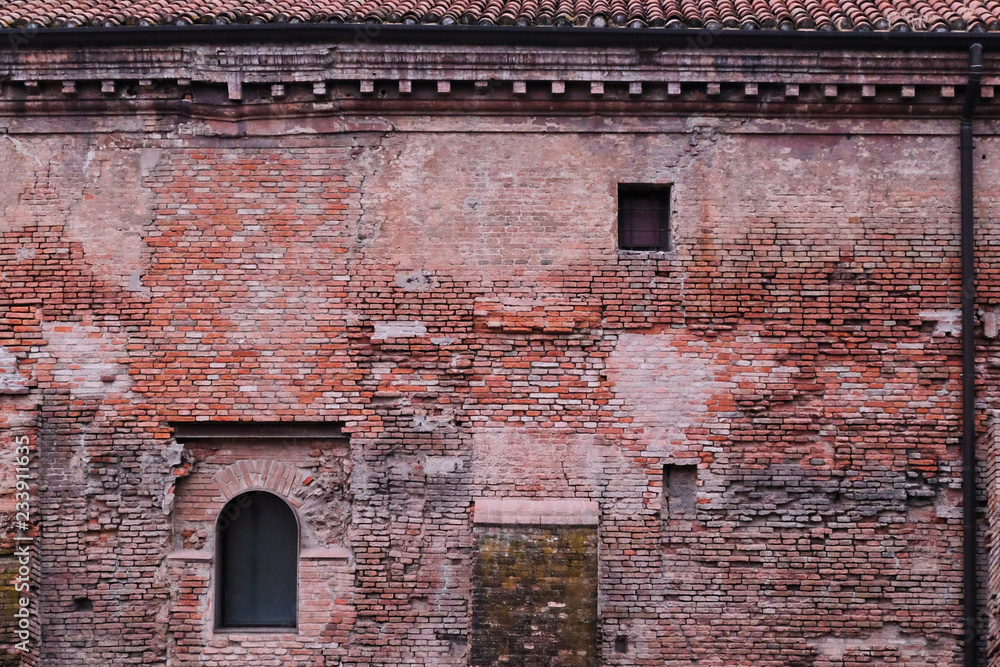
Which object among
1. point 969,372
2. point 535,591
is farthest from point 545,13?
point 535,591

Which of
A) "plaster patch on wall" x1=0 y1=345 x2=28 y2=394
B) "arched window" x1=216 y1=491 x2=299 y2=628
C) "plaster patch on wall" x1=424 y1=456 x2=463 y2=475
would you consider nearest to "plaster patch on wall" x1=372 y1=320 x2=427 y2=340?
"plaster patch on wall" x1=424 y1=456 x2=463 y2=475

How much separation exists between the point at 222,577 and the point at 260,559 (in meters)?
0.38

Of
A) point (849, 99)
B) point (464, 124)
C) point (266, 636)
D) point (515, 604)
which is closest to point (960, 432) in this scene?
point (849, 99)

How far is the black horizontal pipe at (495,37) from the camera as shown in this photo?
764 centimetres

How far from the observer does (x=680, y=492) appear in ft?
25.9

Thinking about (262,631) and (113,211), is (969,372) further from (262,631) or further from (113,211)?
(113,211)

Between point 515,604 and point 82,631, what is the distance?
387 cm

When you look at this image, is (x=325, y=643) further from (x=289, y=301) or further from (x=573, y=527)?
(x=289, y=301)

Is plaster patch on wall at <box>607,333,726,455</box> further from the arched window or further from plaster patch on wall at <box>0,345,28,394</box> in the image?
plaster patch on wall at <box>0,345,28,394</box>

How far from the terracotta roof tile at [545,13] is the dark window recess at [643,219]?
148 cm

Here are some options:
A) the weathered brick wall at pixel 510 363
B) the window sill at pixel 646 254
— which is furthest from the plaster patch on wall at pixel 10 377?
the window sill at pixel 646 254

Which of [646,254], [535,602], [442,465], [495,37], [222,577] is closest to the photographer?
[535,602]

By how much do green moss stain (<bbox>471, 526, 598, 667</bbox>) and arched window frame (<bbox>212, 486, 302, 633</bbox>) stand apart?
175 centimetres

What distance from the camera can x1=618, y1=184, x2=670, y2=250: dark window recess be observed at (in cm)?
814
